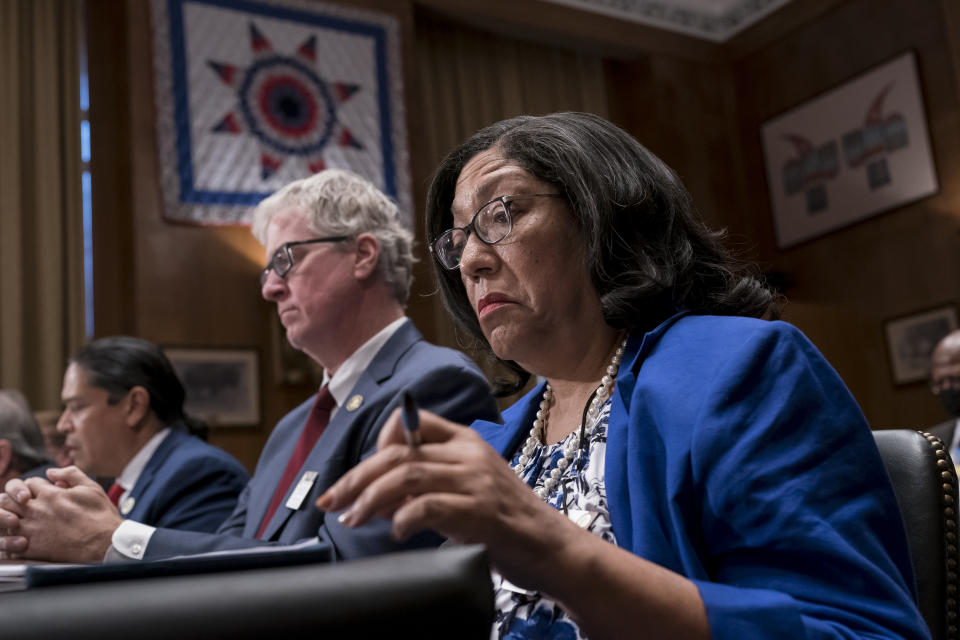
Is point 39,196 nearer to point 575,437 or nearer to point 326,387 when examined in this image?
point 326,387

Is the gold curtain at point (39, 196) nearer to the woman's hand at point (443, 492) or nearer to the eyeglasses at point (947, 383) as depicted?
the eyeglasses at point (947, 383)

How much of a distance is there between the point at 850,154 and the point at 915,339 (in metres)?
1.65

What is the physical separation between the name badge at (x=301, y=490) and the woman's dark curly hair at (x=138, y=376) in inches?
52.2

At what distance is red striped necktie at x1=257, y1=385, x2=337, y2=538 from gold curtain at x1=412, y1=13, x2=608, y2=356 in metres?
4.95

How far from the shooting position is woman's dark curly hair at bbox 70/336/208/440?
3260 millimetres

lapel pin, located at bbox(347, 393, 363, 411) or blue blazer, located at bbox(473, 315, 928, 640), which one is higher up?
lapel pin, located at bbox(347, 393, 363, 411)

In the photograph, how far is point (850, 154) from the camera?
8.13 meters

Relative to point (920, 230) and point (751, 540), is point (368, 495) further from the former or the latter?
point (920, 230)

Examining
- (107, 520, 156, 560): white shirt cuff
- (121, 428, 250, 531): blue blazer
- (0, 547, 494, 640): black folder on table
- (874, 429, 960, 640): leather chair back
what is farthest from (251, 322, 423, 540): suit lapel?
(0, 547, 494, 640): black folder on table

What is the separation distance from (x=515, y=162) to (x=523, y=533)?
0.85m

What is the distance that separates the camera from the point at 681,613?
2.92 ft

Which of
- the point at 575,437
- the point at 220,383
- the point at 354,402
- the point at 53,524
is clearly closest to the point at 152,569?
the point at 575,437

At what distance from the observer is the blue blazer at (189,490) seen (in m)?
2.75

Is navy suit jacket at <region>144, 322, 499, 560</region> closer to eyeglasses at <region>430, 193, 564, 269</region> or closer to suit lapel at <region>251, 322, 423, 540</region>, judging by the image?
suit lapel at <region>251, 322, 423, 540</region>
